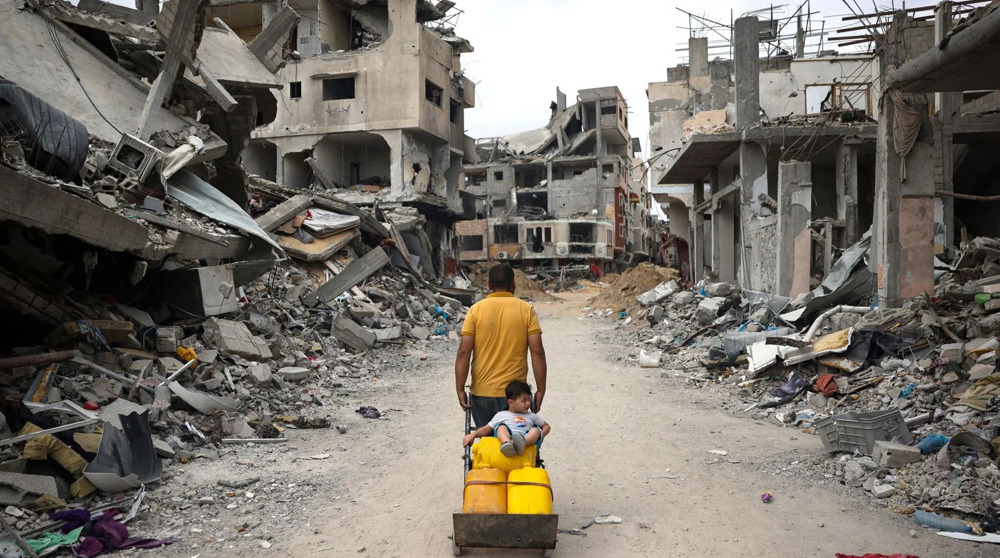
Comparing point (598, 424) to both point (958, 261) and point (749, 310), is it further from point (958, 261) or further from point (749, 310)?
point (749, 310)

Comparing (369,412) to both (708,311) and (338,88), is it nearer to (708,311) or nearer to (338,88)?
(708,311)

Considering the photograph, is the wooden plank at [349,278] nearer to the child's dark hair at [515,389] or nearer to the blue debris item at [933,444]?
the child's dark hair at [515,389]

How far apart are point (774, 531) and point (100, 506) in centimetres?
467

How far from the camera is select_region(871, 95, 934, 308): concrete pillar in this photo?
9.23 metres

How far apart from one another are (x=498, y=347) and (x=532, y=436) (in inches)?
25.8

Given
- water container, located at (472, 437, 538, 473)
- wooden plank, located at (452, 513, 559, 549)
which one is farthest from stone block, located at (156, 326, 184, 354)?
wooden plank, located at (452, 513, 559, 549)

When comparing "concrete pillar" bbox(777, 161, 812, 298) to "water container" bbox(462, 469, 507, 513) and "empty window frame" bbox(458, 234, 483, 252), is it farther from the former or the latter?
"empty window frame" bbox(458, 234, 483, 252)

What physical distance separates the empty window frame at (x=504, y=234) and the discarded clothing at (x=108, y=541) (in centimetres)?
4314

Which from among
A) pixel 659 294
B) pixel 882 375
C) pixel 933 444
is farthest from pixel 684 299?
pixel 933 444

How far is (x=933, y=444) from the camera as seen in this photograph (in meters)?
5.55

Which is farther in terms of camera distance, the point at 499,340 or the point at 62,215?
the point at 62,215

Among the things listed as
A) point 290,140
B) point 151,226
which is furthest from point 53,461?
point 290,140

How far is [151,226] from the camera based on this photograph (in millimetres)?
7684

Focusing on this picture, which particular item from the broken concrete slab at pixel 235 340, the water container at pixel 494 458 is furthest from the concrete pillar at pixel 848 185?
the water container at pixel 494 458
